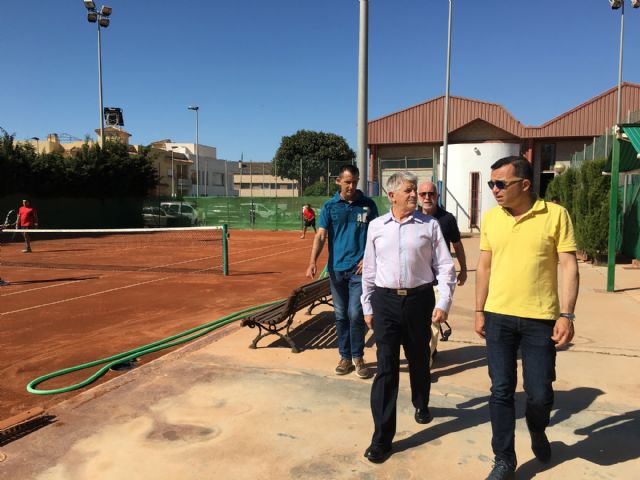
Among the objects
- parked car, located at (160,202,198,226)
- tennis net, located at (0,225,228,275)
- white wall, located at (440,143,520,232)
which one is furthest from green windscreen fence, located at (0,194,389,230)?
tennis net, located at (0,225,228,275)

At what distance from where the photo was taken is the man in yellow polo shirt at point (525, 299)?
2811 mm

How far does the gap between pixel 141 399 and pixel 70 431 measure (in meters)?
0.63

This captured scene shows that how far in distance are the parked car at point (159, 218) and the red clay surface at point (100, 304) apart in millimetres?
18614

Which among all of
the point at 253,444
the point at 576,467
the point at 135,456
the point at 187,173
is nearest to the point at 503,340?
the point at 576,467

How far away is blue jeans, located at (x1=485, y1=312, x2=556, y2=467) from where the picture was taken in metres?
2.84

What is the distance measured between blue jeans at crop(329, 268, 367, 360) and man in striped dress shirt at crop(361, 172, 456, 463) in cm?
105

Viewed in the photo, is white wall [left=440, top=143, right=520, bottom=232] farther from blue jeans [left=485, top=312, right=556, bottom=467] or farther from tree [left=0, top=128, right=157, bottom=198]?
blue jeans [left=485, top=312, right=556, bottom=467]

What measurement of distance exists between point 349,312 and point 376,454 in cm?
161

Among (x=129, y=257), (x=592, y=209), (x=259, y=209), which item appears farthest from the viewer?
(x=259, y=209)

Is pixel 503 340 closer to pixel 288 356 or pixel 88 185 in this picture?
pixel 288 356

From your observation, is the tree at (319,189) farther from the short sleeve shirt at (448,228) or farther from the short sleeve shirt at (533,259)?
the short sleeve shirt at (533,259)

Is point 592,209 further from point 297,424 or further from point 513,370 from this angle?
point 297,424

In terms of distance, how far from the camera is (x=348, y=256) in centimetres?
460

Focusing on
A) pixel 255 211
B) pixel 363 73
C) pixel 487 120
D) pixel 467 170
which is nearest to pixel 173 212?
pixel 255 211
